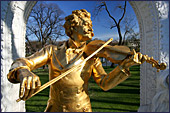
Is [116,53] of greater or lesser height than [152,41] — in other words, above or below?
below

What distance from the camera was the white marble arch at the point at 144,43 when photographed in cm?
173

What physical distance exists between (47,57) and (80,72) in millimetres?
221

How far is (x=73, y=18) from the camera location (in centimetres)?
88

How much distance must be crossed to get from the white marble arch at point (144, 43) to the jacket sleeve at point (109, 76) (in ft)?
3.28

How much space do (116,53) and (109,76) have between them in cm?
16

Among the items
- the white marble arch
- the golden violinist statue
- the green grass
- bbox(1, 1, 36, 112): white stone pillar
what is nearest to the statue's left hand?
the golden violinist statue

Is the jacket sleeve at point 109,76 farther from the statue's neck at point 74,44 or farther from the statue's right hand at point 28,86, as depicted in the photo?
the statue's right hand at point 28,86

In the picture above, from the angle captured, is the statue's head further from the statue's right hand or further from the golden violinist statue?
the statue's right hand

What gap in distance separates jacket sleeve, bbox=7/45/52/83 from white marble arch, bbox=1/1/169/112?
45.0 inches

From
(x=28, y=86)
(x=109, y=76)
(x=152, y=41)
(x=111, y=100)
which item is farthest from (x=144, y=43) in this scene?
(x=28, y=86)

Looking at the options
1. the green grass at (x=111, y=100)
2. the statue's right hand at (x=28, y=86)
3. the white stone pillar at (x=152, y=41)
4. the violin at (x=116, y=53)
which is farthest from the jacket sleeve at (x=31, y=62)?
the green grass at (x=111, y=100)

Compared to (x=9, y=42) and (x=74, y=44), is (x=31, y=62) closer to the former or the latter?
(x=74, y=44)

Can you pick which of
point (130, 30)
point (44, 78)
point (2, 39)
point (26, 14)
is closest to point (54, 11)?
point (44, 78)

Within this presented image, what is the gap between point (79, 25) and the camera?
88 cm
